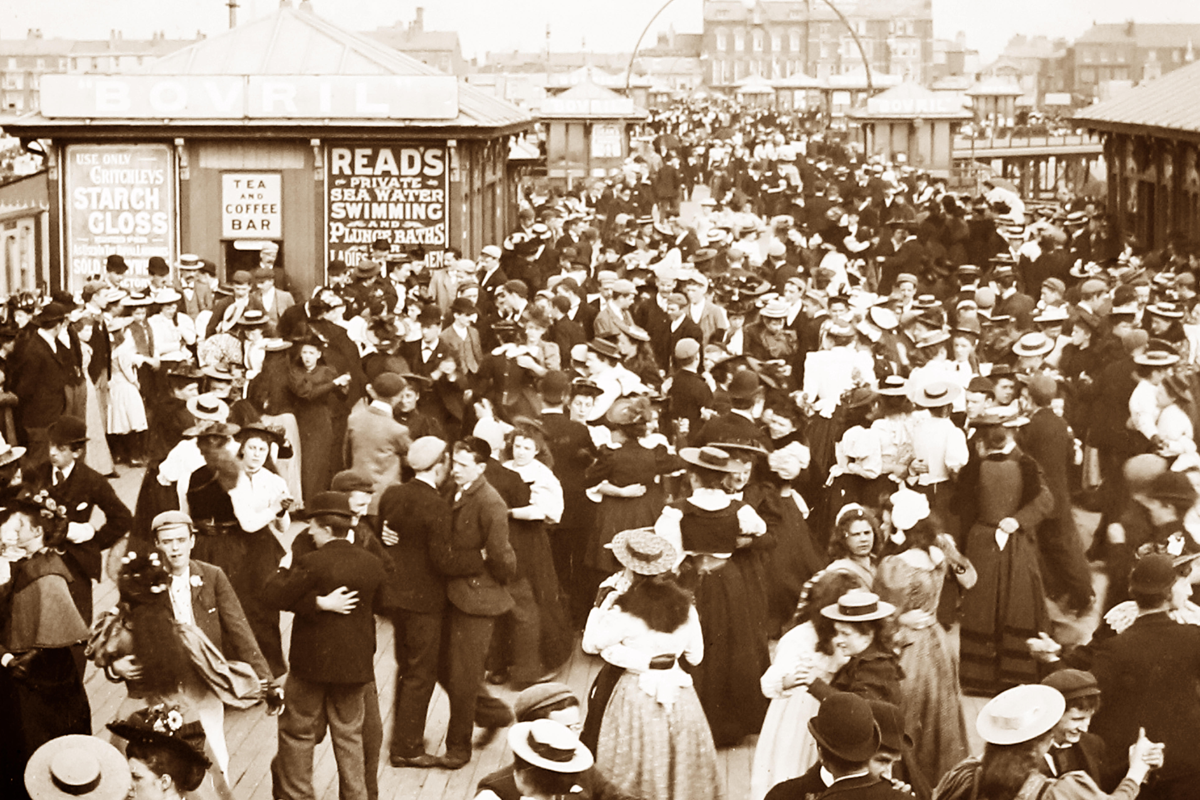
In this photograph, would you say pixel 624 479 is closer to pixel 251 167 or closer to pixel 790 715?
pixel 790 715

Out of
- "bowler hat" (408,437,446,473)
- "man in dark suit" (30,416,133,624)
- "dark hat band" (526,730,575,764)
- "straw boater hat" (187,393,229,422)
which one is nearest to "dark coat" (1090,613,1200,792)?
"dark hat band" (526,730,575,764)

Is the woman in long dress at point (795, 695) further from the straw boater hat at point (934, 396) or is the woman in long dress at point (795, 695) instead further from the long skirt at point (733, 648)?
the straw boater hat at point (934, 396)

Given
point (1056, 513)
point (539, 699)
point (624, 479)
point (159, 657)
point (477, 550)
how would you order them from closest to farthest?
1. point (539, 699)
2. point (159, 657)
3. point (477, 550)
4. point (624, 479)
5. point (1056, 513)

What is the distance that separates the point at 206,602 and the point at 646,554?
1.76m

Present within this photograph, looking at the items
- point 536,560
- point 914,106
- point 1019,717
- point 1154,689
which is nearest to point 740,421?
point 536,560

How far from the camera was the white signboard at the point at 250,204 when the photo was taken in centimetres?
2255

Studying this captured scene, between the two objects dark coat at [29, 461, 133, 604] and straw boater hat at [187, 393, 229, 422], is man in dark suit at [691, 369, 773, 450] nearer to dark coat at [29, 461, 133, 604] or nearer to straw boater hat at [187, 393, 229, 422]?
straw boater hat at [187, 393, 229, 422]

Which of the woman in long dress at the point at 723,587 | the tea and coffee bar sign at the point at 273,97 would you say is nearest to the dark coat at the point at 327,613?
the woman in long dress at the point at 723,587

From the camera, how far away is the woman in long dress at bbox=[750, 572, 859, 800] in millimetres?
6586

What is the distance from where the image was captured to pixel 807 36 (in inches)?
5763

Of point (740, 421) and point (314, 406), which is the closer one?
point (740, 421)

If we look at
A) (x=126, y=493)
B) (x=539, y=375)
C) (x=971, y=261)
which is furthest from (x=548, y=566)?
(x=971, y=261)

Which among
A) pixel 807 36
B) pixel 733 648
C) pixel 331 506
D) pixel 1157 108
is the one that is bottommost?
pixel 733 648

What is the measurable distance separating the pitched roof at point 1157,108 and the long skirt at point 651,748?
44.7 ft
